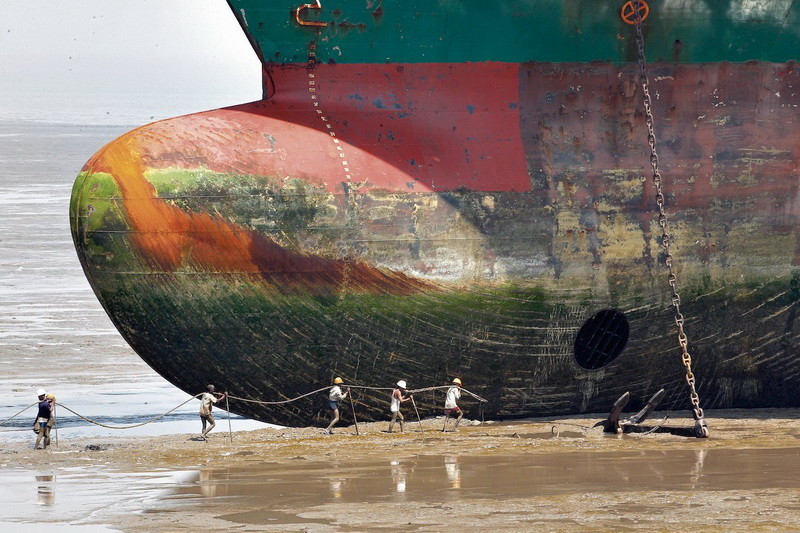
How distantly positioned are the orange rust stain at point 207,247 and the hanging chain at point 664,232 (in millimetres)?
4246

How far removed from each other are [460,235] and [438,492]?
13.8ft

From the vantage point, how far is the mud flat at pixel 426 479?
1423 centimetres

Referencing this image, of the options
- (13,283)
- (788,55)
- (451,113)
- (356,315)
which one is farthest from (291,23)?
(13,283)

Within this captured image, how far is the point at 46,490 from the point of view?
51.5ft

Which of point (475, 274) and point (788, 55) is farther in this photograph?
point (788, 55)

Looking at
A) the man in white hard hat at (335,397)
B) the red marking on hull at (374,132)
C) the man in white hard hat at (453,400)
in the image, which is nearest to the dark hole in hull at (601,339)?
the man in white hard hat at (453,400)

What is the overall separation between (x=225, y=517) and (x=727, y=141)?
888cm

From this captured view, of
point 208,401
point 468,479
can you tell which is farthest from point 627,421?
point 208,401

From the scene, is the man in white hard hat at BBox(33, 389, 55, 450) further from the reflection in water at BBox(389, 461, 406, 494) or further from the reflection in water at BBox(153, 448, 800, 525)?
the reflection in water at BBox(389, 461, 406, 494)

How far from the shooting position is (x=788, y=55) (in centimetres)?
1961

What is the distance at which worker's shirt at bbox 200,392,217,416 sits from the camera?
18.4 meters

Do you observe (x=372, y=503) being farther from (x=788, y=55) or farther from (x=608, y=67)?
(x=788, y=55)

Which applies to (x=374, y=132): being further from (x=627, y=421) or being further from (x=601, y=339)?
(x=627, y=421)

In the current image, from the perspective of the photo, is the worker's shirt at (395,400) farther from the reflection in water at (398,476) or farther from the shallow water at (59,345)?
the shallow water at (59,345)
